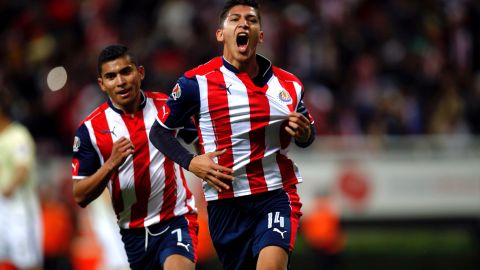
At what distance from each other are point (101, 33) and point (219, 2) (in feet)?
6.77

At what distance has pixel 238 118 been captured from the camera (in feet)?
20.6

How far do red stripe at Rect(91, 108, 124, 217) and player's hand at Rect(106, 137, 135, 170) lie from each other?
0.38m

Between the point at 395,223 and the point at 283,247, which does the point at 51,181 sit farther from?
the point at 283,247

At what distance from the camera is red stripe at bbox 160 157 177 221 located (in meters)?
6.77

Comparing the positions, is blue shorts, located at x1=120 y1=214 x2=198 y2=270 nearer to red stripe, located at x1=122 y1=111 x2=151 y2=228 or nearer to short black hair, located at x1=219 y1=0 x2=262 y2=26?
red stripe, located at x1=122 y1=111 x2=151 y2=228

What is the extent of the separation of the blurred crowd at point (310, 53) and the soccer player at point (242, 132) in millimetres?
8619

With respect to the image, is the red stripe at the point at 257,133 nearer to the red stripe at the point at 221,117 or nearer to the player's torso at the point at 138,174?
the red stripe at the point at 221,117

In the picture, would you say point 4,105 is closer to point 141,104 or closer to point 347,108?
point 141,104

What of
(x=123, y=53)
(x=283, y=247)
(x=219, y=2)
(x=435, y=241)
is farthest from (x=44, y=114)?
(x=283, y=247)

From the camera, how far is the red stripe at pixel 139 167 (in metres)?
6.74

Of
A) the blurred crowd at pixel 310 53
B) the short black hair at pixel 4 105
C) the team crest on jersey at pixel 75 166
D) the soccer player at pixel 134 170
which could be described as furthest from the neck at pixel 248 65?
the blurred crowd at pixel 310 53

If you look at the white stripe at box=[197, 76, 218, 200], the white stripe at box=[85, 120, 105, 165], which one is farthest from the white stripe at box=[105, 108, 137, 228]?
the white stripe at box=[197, 76, 218, 200]

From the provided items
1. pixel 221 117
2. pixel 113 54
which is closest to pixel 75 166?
pixel 113 54

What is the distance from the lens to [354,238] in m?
15.2
